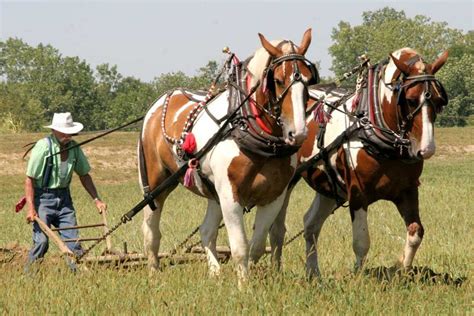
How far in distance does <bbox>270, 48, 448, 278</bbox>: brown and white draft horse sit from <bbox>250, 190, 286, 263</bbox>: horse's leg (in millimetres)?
550

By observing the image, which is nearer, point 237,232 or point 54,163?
point 237,232

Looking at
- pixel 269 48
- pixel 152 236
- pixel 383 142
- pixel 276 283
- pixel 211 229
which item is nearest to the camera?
pixel 276 283

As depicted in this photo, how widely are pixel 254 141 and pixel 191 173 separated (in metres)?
0.86

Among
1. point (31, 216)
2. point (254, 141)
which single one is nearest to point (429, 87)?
point (254, 141)

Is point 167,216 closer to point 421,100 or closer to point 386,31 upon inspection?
point 421,100

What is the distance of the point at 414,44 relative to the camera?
116m

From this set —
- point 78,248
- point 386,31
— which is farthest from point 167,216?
point 386,31

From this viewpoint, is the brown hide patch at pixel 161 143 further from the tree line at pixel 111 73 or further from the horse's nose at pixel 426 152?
the tree line at pixel 111 73

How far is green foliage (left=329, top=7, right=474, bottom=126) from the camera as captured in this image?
91.1 m

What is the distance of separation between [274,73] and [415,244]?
7.65 feet

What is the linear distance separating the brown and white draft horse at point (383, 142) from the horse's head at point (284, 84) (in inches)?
39.4

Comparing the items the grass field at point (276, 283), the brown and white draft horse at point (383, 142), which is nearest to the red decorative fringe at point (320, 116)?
the brown and white draft horse at point (383, 142)

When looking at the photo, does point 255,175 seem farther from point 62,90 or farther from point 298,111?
point 62,90

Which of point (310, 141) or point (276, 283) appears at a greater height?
point (310, 141)
